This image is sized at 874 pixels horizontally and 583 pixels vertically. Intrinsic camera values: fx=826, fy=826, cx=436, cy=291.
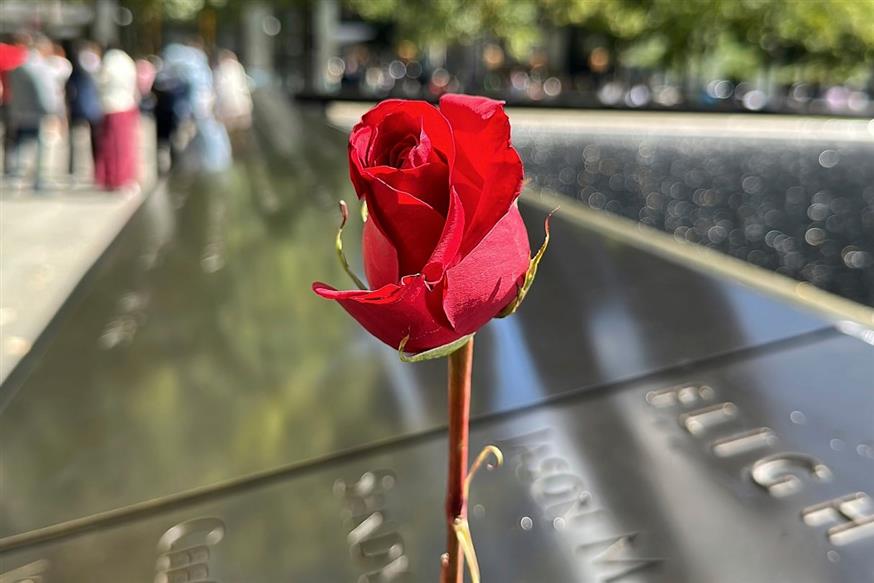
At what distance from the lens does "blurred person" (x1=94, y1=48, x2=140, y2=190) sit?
7.23 metres

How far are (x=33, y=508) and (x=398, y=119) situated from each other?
967 millimetres

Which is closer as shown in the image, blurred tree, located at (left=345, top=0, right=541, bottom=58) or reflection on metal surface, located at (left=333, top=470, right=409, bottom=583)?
reflection on metal surface, located at (left=333, top=470, right=409, bottom=583)

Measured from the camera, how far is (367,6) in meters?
22.8

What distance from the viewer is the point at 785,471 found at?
115 cm

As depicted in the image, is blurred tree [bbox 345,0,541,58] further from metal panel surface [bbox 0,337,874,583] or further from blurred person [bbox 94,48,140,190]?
metal panel surface [bbox 0,337,874,583]

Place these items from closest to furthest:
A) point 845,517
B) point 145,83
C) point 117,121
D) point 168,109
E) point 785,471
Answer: point 845,517, point 785,471, point 117,121, point 168,109, point 145,83

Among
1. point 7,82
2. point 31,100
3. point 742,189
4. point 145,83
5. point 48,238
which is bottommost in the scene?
point 742,189

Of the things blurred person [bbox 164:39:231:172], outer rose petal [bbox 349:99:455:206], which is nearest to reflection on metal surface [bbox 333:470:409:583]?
outer rose petal [bbox 349:99:455:206]

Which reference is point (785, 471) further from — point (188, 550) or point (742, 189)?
point (742, 189)

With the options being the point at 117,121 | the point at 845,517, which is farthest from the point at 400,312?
the point at 117,121

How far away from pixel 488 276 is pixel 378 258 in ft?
0.24

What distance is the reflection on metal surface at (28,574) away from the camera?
1.04m

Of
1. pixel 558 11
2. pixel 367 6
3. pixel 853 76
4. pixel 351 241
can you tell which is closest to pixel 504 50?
pixel 558 11

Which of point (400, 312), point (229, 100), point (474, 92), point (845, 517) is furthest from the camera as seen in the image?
point (474, 92)
